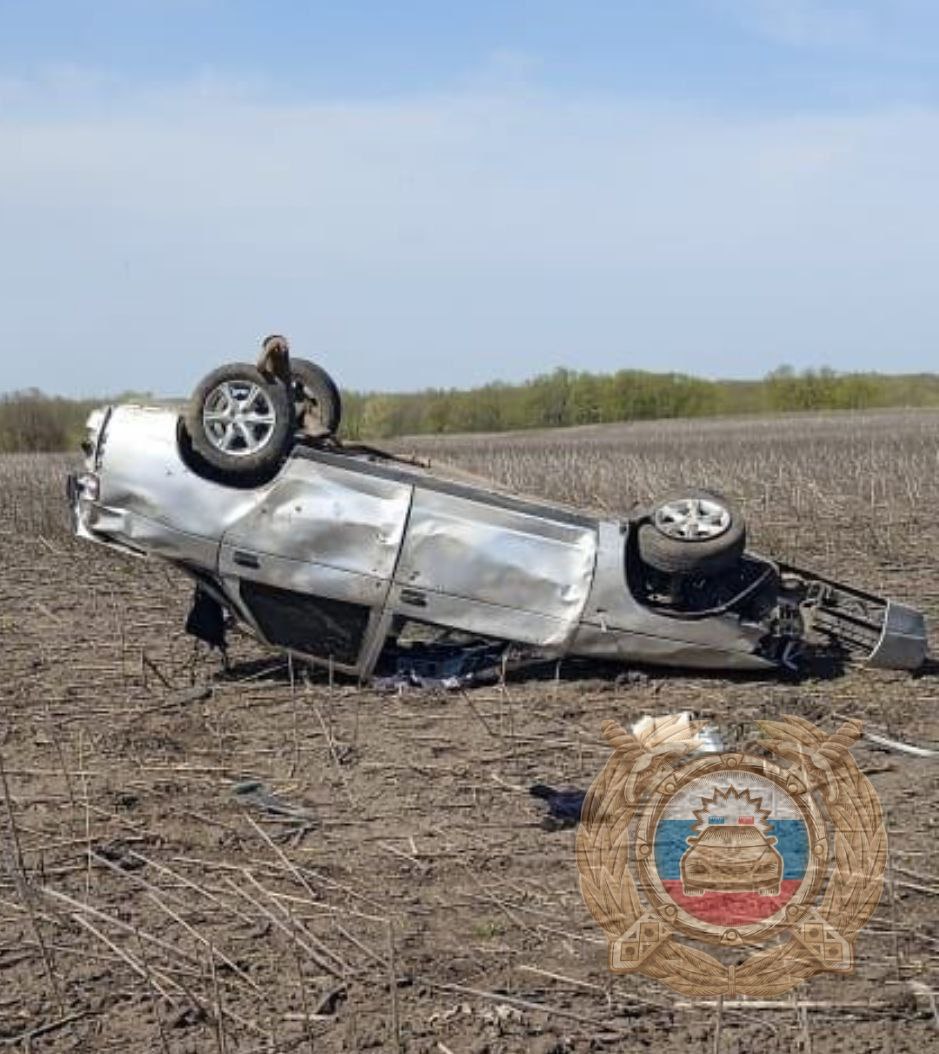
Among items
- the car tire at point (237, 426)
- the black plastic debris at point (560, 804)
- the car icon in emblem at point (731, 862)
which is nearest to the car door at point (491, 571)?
the car tire at point (237, 426)

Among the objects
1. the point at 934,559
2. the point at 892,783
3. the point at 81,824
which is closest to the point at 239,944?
the point at 81,824

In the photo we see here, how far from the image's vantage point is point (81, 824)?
6.06m

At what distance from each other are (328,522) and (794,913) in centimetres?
393

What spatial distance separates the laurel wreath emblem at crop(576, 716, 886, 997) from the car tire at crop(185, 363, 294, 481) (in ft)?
7.48

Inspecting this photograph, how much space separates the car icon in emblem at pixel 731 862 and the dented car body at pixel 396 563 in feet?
8.70

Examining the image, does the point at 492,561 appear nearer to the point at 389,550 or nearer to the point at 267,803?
the point at 389,550

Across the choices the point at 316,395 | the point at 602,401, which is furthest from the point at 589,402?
the point at 316,395

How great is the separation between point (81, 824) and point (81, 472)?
124 inches

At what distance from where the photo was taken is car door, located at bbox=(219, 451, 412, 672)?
833cm

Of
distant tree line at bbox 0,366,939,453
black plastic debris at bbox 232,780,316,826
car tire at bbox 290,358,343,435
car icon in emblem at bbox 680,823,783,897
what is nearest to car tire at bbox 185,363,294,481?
car tire at bbox 290,358,343,435

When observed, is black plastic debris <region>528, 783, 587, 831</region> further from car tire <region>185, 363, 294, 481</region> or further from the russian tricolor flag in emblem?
car tire <region>185, 363, 294, 481</region>

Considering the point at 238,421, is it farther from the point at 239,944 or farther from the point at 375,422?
the point at 375,422

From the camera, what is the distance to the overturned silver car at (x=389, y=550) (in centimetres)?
832

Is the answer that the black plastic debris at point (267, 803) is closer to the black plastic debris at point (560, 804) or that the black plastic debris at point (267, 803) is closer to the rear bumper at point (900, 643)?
the black plastic debris at point (560, 804)
